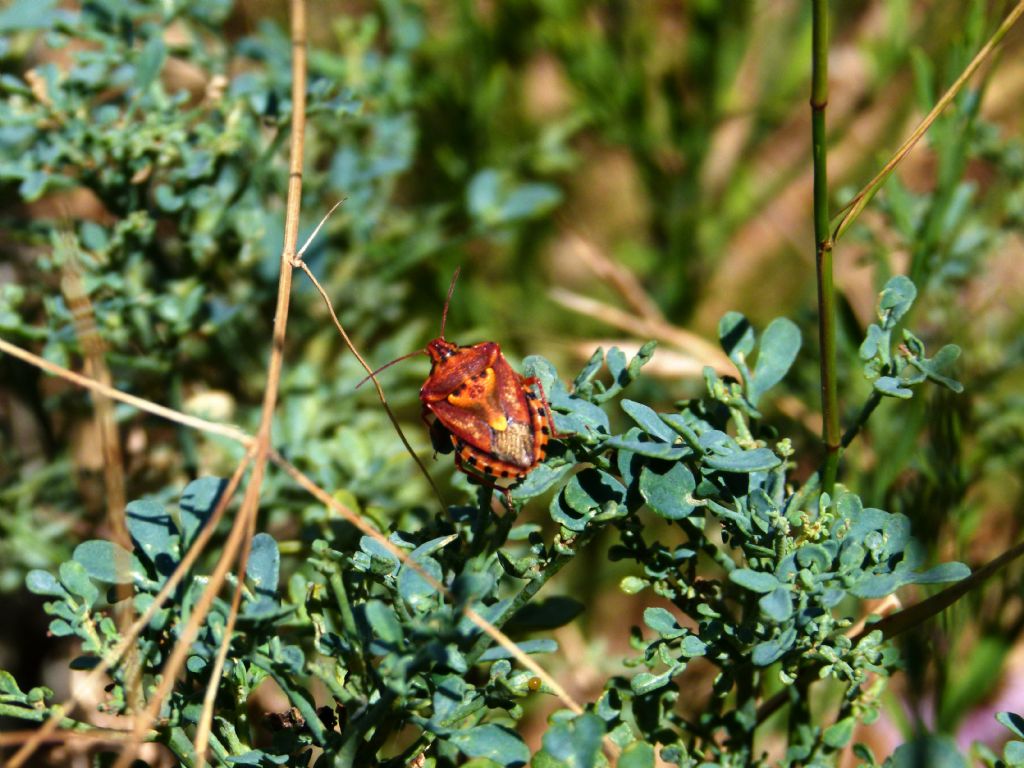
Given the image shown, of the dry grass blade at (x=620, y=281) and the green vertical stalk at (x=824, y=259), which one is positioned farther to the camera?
the dry grass blade at (x=620, y=281)

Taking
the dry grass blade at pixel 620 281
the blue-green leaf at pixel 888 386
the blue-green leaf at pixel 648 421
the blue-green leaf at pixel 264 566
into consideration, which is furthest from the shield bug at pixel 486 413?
the dry grass blade at pixel 620 281

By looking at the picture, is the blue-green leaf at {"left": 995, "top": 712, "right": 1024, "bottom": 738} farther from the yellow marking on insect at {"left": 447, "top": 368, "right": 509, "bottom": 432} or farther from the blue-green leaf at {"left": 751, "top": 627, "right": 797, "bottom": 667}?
the yellow marking on insect at {"left": 447, "top": 368, "right": 509, "bottom": 432}

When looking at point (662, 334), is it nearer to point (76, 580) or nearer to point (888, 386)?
point (888, 386)

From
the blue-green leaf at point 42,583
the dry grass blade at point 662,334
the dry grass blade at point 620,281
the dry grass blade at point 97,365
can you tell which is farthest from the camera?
the dry grass blade at point 620,281

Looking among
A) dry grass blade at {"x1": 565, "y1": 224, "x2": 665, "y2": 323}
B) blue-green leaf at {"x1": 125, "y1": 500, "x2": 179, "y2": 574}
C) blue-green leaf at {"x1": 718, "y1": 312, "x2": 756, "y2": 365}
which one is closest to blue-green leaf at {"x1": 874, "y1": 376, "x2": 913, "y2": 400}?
blue-green leaf at {"x1": 718, "y1": 312, "x2": 756, "y2": 365}

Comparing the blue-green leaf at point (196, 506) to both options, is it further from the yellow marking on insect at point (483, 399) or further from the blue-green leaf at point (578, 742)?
the blue-green leaf at point (578, 742)

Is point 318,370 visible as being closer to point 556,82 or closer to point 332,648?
point 332,648

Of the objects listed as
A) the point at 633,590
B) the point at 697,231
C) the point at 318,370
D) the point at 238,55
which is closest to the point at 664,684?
the point at 633,590
